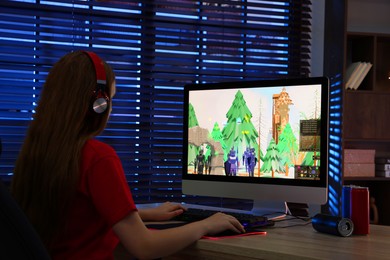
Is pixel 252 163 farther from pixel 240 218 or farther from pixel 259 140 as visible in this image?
pixel 240 218

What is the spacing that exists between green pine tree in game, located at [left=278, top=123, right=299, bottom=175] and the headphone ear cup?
35.7 inches

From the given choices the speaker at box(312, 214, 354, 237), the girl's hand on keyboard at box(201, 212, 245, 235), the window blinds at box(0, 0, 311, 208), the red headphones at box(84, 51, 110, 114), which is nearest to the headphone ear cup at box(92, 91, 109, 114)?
the red headphones at box(84, 51, 110, 114)

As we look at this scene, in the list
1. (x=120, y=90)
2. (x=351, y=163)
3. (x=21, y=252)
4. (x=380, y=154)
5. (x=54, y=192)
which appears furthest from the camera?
(x=380, y=154)

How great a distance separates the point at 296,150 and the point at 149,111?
54.6 inches

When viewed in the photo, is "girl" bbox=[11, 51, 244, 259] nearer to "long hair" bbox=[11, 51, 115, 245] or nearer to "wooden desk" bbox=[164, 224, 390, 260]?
"long hair" bbox=[11, 51, 115, 245]

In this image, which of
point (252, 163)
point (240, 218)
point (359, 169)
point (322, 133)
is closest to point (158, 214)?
point (240, 218)

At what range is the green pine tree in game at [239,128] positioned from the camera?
7.41 feet

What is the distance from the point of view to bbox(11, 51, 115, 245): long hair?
1.36m

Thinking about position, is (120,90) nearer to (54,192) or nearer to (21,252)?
(54,192)

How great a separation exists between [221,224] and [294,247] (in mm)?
244

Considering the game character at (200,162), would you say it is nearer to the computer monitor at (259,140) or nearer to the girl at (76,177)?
the computer monitor at (259,140)

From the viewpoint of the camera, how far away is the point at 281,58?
369 centimetres

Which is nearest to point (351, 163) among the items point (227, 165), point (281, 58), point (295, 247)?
point (281, 58)

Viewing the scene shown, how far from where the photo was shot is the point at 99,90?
1.46 m
